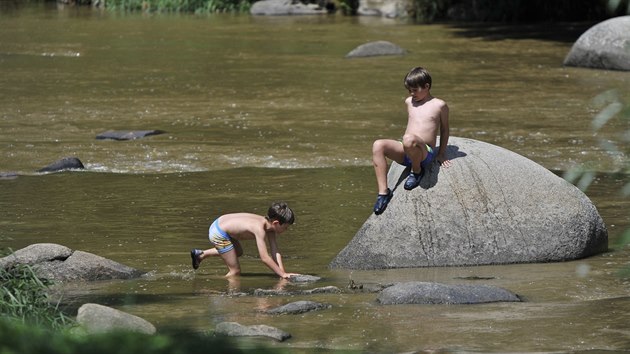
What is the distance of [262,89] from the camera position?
2225 cm

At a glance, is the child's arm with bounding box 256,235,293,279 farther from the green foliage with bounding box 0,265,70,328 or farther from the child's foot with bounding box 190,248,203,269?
the green foliage with bounding box 0,265,70,328

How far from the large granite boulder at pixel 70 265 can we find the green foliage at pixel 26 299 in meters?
1.60

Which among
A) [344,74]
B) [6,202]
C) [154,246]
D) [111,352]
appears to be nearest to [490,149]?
[154,246]

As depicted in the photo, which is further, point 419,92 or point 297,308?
point 419,92

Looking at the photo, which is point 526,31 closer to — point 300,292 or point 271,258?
point 271,258

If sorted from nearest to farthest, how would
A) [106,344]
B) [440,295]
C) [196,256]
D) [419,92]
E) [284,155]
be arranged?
[106,344] → [440,295] → [196,256] → [419,92] → [284,155]

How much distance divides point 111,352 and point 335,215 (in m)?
9.01

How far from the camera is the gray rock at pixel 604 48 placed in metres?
23.9

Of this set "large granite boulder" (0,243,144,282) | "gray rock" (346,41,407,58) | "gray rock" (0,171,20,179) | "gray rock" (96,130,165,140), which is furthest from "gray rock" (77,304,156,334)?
"gray rock" (346,41,407,58)

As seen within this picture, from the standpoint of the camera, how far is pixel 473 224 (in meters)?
10.4

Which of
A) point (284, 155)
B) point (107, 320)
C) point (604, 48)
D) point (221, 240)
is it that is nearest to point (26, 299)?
point (107, 320)

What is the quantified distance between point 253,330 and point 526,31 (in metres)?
26.6

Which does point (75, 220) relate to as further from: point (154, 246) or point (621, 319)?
point (621, 319)

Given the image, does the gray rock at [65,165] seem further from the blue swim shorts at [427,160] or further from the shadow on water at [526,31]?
the shadow on water at [526,31]
